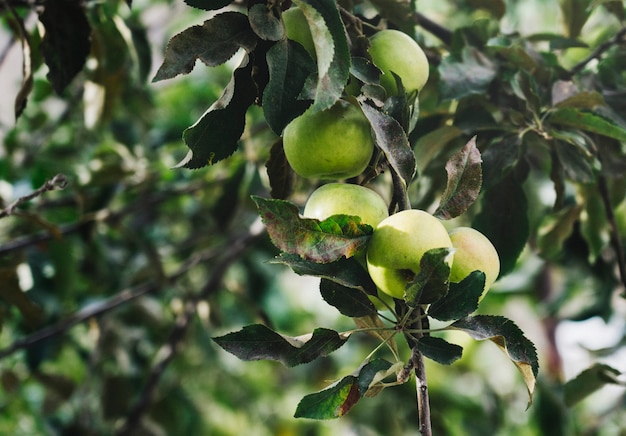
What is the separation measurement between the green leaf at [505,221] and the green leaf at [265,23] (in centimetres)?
45

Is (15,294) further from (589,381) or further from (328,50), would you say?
(589,381)

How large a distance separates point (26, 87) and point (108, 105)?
1.77 feet

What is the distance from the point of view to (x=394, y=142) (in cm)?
68

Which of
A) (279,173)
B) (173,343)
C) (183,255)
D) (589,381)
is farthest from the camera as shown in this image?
(183,255)

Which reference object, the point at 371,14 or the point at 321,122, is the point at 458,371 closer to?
the point at 371,14

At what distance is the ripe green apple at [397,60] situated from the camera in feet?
2.56

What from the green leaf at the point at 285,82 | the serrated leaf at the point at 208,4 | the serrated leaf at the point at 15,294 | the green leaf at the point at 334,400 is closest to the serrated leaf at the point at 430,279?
the green leaf at the point at 334,400

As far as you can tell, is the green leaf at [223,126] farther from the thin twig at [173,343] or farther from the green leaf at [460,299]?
the thin twig at [173,343]

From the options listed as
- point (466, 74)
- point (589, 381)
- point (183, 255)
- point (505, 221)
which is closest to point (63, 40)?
point (466, 74)

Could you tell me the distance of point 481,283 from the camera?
636 millimetres

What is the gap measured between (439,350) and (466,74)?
51cm

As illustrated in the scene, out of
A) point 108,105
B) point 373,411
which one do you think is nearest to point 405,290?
point 108,105

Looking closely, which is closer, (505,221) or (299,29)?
(299,29)

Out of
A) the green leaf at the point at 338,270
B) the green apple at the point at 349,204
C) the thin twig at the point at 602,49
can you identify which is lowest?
the thin twig at the point at 602,49
